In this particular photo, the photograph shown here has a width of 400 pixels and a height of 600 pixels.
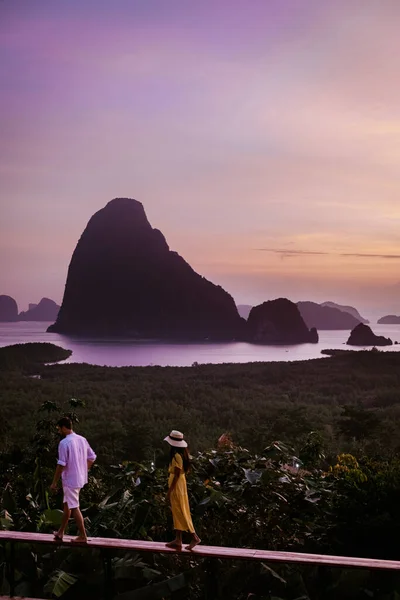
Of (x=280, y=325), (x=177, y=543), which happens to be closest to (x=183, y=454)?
(x=177, y=543)

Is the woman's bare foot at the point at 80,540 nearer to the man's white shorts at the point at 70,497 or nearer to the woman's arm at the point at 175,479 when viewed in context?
the man's white shorts at the point at 70,497

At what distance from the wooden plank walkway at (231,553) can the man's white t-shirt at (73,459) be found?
537 millimetres

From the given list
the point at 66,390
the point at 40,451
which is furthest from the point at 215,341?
the point at 40,451

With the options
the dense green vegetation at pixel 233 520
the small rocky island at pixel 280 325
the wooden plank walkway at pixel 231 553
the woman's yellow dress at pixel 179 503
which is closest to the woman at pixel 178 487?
the woman's yellow dress at pixel 179 503

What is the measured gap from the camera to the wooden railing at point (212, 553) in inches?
219

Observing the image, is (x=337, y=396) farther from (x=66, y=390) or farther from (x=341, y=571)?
(x=341, y=571)

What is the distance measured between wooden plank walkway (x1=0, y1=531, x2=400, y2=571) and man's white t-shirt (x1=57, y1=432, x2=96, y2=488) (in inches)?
21.1

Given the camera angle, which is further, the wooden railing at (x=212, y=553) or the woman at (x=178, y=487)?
the woman at (x=178, y=487)

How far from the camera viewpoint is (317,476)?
26.7ft

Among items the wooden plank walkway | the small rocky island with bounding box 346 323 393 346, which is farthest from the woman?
the small rocky island with bounding box 346 323 393 346

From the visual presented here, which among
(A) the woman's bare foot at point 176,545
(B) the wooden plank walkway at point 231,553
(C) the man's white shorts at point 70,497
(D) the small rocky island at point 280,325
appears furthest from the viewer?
(D) the small rocky island at point 280,325

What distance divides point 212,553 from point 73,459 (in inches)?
58.4

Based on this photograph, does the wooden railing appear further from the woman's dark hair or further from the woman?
the woman's dark hair

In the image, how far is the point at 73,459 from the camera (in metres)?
6.16
